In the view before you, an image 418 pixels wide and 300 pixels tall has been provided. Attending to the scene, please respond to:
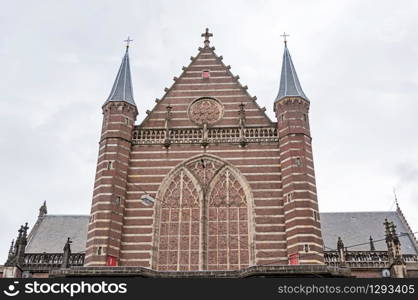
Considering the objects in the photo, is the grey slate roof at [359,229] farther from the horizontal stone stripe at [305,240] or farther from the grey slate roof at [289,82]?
the grey slate roof at [289,82]

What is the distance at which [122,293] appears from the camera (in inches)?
695

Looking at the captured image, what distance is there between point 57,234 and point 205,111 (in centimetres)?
1711

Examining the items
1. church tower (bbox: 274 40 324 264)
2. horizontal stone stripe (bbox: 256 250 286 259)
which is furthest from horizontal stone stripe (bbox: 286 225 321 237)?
horizontal stone stripe (bbox: 256 250 286 259)

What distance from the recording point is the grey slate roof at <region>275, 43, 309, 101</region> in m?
33.4

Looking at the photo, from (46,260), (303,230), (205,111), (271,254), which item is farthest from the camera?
(46,260)

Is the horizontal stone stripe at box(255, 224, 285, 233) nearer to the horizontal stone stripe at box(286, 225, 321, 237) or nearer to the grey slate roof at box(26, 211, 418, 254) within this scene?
the horizontal stone stripe at box(286, 225, 321, 237)

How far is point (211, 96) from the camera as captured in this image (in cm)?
3466

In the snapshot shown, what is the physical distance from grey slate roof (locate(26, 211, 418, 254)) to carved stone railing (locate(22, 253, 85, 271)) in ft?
8.93

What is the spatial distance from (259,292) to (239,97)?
1924 cm

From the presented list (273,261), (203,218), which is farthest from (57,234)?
(273,261)

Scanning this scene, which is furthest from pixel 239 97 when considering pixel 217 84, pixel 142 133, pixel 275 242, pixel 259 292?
pixel 259 292

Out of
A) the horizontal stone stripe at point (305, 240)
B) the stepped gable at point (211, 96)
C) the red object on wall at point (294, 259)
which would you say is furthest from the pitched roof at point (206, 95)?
the red object on wall at point (294, 259)

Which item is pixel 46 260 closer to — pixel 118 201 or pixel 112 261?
pixel 118 201

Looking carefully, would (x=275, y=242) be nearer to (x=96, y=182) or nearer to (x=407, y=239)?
(x=96, y=182)
